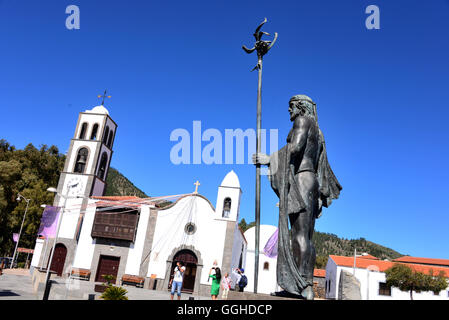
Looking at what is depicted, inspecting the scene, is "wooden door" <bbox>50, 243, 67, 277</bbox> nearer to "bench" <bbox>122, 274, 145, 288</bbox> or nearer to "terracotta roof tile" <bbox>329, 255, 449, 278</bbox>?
"bench" <bbox>122, 274, 145, 288</bbox>

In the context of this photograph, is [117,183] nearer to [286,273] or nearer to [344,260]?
[344,260]

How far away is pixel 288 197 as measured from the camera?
387 cm

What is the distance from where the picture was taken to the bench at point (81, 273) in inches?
960

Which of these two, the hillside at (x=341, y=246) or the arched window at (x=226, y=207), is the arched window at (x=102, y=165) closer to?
the arched window at (x=226, y=207)

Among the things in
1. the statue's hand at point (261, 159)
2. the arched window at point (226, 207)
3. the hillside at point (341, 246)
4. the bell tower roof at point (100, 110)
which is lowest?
the statue's hand at point (261, 159)

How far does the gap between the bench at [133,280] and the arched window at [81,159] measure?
10180 mm

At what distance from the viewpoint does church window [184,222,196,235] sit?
83.9ft

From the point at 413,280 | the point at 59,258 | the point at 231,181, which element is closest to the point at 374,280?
the point at 413,280

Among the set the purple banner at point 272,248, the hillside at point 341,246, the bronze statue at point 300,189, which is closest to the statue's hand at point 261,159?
the bronze statue at point 300,189

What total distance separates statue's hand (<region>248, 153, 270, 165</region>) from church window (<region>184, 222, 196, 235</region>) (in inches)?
872

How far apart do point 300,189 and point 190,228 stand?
74.2ft

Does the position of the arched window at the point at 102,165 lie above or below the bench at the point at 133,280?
above

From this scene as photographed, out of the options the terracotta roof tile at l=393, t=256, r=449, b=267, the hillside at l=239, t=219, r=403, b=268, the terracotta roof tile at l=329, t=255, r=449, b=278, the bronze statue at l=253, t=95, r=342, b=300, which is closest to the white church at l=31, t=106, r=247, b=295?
the terracotta roof tile at l=329, t=255, r=449, b=278

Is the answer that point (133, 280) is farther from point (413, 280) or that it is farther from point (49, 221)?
point (413, 280)
